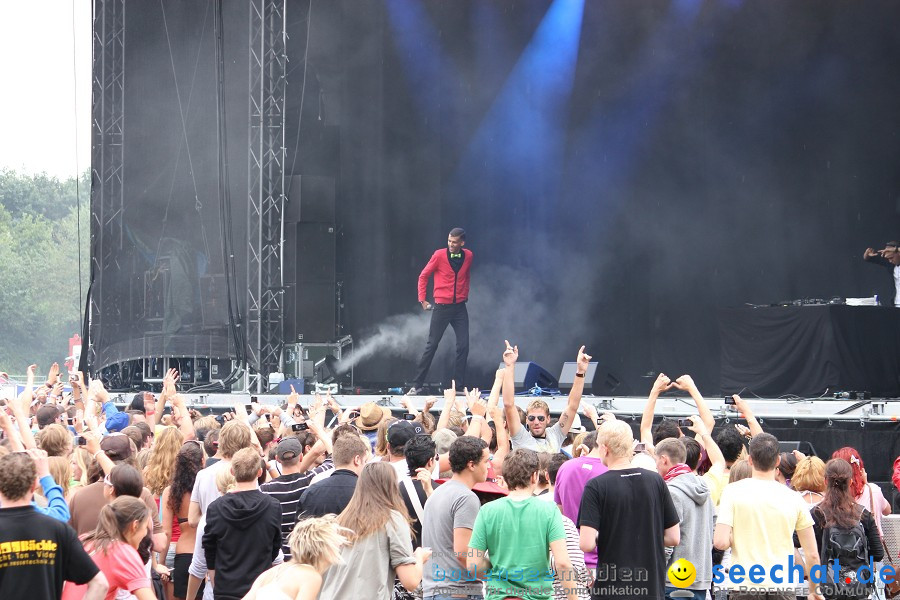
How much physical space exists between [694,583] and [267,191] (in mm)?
10848

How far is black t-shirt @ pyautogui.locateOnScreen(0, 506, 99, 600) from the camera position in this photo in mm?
3381

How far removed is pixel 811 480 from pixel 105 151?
1211 cm

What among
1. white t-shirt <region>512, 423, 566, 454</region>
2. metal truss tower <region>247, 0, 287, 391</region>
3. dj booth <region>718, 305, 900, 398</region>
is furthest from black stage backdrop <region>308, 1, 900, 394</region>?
white t-shirt <region>512, 423, 566, 454</region>

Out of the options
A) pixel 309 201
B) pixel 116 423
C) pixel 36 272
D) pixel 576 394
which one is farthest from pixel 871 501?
pixel 36 272

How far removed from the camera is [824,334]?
12.1 m

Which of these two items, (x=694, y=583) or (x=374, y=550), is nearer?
(x=374, y=550)

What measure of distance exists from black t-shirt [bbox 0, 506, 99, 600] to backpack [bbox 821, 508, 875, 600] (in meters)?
3.23

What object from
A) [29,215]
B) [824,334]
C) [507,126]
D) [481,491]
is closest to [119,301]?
[507,126]

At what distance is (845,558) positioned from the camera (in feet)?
15.8

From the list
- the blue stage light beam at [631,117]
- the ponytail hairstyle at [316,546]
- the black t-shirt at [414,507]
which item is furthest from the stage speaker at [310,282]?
the ponytail hairstyle at [316,546]

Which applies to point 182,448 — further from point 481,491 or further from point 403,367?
point 403,367

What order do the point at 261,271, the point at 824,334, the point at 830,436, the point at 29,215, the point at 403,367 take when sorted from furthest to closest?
the point at 29,215 → the point at 403,367 → the point at 261,271 → the point at 824,334 → the point at 830,436

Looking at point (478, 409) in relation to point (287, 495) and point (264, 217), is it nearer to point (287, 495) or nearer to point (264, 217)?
point (287, 495)

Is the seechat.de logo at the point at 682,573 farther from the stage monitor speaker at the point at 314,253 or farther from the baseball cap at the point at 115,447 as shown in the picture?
the stage monitor speaker at the point at 314,253
